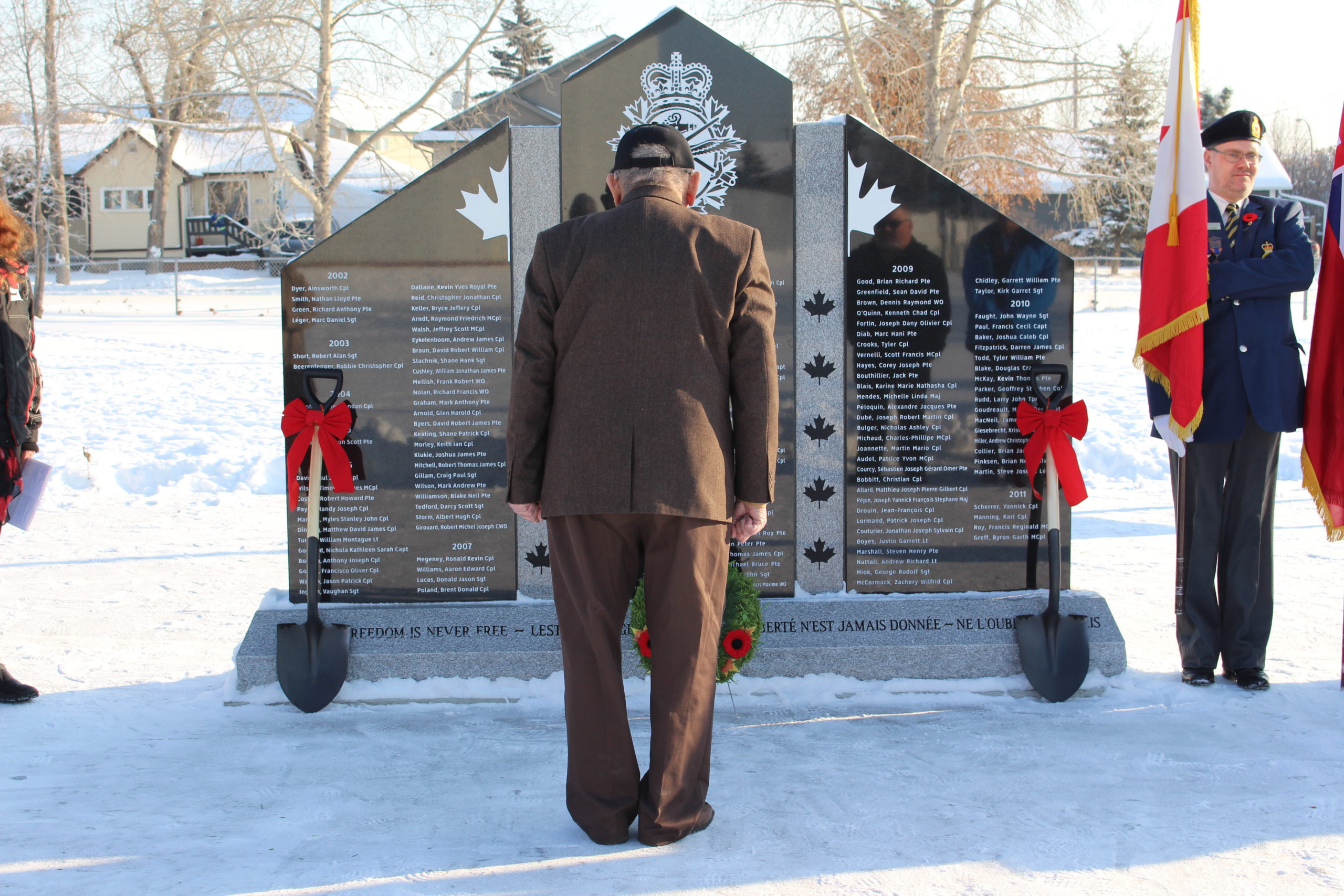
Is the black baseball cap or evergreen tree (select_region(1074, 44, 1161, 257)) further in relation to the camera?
→ evergreen tree (select_region(1074, 44, 1161, 257))

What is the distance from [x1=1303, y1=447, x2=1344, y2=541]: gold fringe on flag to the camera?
4258 mm

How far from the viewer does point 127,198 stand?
131ft

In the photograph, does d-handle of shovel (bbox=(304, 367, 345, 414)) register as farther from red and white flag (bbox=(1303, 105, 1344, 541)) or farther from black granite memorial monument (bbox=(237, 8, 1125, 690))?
red and white flag (bbox=(1303, 105, 1344, 541))

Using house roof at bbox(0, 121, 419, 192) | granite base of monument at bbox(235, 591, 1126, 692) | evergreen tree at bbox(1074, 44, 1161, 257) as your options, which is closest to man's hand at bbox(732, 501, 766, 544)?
granite base of monument at bbox(235, 591, 1126, 692)

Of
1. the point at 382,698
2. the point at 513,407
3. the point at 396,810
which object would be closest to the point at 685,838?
the point at 396,810

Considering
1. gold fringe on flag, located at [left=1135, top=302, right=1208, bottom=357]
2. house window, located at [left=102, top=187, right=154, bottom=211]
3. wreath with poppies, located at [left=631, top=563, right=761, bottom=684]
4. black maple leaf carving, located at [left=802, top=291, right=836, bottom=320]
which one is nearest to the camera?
wreath with poppies, located at [left=631, top=563, right=761, bottom=684]

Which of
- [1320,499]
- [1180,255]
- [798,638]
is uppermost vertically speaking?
[1180,255]

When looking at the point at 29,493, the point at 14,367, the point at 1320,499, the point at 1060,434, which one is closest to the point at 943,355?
the point at 1060,434

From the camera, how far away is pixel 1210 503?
425cm

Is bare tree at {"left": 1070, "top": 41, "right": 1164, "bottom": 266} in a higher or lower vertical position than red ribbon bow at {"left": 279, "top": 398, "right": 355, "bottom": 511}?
higher

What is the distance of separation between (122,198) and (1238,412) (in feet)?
143

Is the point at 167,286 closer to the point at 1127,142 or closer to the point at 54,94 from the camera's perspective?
the point at 54,94

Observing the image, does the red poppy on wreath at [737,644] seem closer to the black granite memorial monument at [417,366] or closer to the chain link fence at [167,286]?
the black granite memorial monument at [417,366]

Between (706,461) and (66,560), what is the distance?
5.17 m
